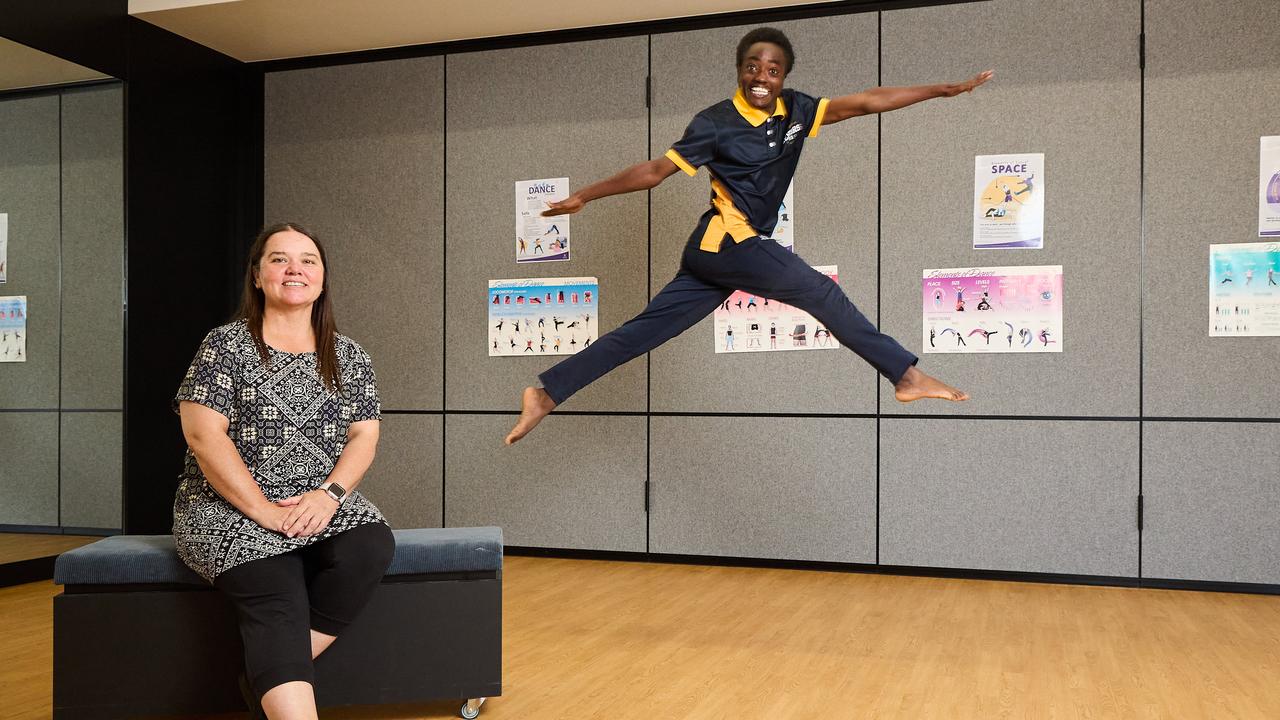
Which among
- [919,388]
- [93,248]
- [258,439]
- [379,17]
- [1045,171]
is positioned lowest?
[258,439]

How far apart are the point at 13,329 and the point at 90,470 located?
0.78 meters

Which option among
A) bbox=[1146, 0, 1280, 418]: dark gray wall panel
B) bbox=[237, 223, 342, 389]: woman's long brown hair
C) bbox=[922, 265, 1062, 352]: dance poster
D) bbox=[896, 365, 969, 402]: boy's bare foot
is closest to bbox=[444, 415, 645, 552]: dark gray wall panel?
bbox=[922, 265, 1062, 352]: dance poster

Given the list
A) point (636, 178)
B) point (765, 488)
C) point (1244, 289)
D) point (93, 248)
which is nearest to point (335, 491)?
point (636, 178)

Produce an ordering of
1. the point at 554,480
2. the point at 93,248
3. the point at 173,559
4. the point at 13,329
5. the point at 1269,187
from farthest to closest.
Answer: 1. the point at 554,480
2. the point at 93,248
3. the point at 13,329
4. the point at 1269,187
5. the point at 173,559

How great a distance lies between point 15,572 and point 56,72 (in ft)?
7.62

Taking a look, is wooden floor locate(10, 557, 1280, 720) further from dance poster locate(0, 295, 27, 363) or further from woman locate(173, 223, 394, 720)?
dance poster locate(0, 295, 27, 363)

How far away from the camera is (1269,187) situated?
4.36m

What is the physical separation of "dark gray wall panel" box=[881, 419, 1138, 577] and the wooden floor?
0.53 feet

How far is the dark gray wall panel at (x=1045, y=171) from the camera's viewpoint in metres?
4.52

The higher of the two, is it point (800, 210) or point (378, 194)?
point (378, 194)

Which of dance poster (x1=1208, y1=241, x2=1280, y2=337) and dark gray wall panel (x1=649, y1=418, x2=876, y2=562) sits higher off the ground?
dance poster (x1=1208, y1=241, x2=1280, y2=337)

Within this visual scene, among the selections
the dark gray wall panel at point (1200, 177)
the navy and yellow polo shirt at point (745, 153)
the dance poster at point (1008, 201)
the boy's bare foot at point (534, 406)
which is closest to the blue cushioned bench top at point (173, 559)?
the boy's bare foot at point (534, 406)

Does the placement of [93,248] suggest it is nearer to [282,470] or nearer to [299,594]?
[282,470]

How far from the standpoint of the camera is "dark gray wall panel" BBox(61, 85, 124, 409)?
4.73 meters
